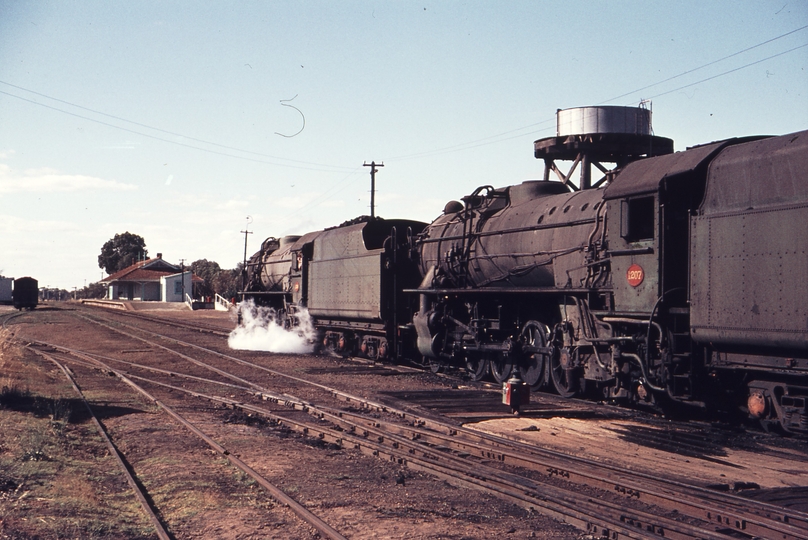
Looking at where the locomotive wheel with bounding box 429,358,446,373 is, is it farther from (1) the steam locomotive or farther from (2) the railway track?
(2) the railway track

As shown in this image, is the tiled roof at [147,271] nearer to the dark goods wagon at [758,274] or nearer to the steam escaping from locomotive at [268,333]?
the steam escaping from locomotive at [268,333]

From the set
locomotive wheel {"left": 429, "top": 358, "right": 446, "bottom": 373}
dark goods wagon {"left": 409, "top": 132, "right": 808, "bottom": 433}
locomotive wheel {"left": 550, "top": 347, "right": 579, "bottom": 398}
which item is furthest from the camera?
locomotive wheel {"left": 429, "top": 358, "right": 446, "bottom": 373}

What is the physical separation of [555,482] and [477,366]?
8395mm

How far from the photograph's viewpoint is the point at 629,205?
10312 millimetres

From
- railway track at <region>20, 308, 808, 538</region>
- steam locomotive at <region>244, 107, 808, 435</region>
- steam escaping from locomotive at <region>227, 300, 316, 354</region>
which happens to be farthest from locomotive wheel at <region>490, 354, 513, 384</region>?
steam escaping from locomotive at <region>227, 300, 316, 354</region>

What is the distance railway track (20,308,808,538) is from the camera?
219 inches

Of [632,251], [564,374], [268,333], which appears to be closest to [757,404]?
[632,251]

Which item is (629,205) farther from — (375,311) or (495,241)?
(375,311)

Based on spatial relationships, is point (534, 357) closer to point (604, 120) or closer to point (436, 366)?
point (436, 366)

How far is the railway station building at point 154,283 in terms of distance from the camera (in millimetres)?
84625

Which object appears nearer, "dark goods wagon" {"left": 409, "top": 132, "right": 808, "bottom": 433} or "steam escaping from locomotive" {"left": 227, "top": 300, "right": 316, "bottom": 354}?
"dark goods wagon" {"left": 409, "top": 132, "right": 808, "bottom": 433}

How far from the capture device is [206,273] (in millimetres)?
119312

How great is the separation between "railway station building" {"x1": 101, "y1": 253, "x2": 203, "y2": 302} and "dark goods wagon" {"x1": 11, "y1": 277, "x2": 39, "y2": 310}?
15.8 metres

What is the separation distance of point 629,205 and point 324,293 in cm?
1296
